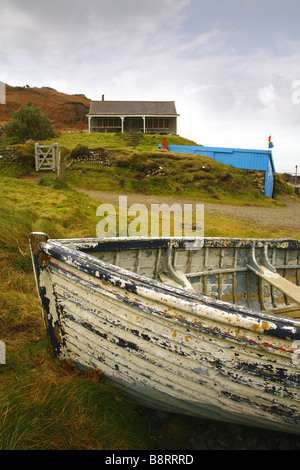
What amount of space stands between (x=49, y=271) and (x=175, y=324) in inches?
59.4

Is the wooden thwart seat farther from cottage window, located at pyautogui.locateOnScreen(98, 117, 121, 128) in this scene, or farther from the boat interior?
cottage window, located at pyautogui.locateOnScreen(98, 117, 121, 128)

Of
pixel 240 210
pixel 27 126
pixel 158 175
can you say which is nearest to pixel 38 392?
pixel 240 210

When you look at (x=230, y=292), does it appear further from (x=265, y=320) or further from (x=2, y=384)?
(x=2, y=384)

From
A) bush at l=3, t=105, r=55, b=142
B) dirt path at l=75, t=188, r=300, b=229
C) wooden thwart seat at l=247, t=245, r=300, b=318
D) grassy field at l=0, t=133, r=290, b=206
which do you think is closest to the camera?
wooden thwart seat at l=247, t=245, r=300, b=318

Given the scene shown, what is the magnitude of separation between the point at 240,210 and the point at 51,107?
152 feet

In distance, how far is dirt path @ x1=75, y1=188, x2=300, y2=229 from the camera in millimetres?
12578

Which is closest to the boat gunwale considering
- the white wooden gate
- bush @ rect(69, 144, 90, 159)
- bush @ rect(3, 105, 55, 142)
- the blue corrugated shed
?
the white wooden gate

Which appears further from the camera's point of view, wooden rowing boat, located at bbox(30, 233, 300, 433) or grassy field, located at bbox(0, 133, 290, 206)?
grassy field, located at bbox(0, 133, 290, 206)

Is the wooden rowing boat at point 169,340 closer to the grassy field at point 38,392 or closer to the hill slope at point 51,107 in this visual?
the grassy field at point 38,392

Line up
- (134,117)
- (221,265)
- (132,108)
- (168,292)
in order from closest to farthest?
(168,292), (221,265), (132,108), (134,117)

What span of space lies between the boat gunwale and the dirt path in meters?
9.52

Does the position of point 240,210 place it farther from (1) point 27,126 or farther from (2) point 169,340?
(1) point 27,126

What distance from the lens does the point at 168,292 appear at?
2.77 meters
